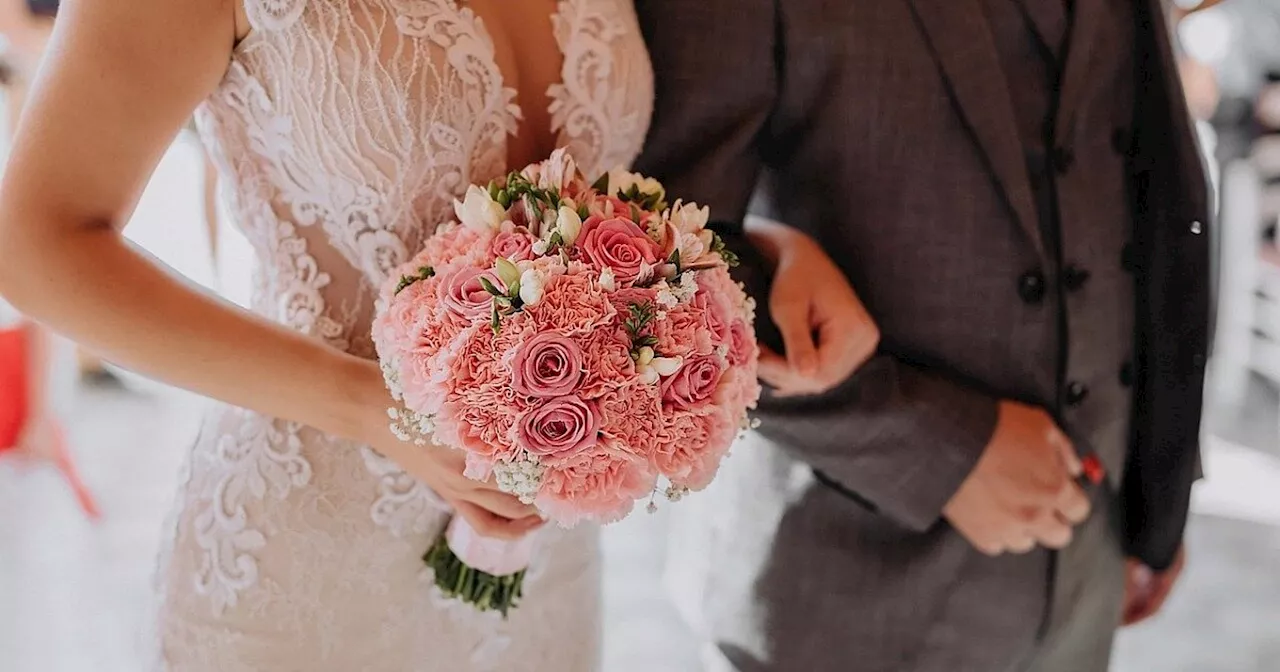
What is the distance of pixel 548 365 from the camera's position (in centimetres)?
75

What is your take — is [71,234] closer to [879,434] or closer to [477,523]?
[477,523]

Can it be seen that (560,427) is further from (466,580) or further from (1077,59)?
(1077,59)

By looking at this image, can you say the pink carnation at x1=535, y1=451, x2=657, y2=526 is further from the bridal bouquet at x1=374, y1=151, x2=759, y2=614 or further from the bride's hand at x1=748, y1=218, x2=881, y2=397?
the bride's hand at x1=748, y1=218, x2=881, y2=397

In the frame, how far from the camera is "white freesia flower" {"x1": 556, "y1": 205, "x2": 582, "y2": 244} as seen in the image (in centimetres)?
80

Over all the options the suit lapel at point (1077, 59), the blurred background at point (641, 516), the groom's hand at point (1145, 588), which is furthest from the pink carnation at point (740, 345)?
the blurred background at point (641, 516)

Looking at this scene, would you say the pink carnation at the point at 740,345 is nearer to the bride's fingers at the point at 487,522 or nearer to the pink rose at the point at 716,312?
the pink rose at the point at 716,312

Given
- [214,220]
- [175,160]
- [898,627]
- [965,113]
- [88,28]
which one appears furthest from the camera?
[175,160]

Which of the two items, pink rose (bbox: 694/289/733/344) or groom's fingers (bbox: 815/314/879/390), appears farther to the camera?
groom's fingers (bbox: 815/314/879/390)

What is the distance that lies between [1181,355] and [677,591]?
72cm

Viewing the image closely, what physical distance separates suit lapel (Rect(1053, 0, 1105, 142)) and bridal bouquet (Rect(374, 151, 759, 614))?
0.51m

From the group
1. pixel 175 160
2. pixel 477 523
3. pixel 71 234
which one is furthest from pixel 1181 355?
pixel 175 160

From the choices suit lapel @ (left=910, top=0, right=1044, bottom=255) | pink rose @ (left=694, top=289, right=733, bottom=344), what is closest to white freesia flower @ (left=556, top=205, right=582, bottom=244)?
pink rose @ (left=694, top=289, right=733, bottom=344)

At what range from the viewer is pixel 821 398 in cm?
119

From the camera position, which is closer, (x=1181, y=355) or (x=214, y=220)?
(x=1181, y=355)
